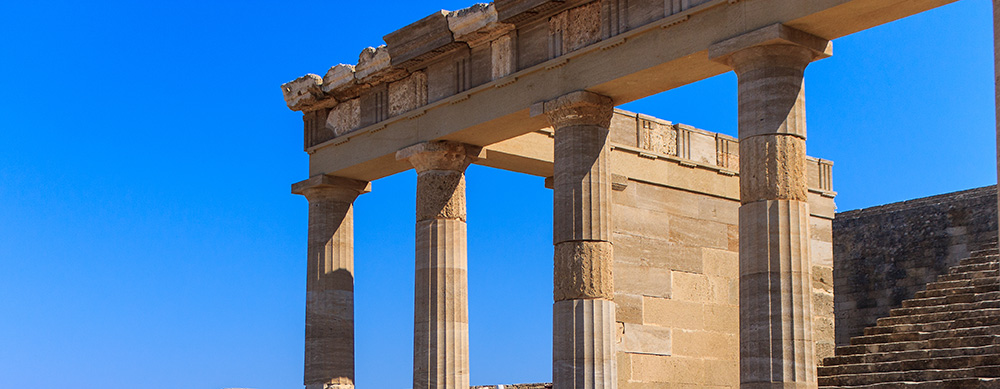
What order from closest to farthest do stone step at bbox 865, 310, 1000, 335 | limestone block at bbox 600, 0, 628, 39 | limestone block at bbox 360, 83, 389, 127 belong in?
limestone block at bbox 600, 0, 628, 39, stone step at bbox 865, 310, 1000, 335, limestone block at bbox 360, 83, 389, 127

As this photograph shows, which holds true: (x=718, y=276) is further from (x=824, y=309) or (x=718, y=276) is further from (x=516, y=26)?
(x=516, y=26)

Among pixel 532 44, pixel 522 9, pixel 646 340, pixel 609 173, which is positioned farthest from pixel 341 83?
pixel 646 340

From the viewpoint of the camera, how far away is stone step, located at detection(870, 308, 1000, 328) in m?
19.9

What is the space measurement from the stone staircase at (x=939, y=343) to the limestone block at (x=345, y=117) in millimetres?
9359

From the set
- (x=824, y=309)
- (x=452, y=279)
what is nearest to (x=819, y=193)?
(x=824, y=309)

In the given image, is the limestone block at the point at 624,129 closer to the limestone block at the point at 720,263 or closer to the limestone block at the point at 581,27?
the limestone block at the point at 720,263

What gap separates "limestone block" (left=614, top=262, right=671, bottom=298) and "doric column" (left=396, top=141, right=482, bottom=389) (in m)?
3.28

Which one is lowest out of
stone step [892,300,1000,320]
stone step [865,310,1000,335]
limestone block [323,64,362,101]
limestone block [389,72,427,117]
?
stone step [865,310,1000,335]

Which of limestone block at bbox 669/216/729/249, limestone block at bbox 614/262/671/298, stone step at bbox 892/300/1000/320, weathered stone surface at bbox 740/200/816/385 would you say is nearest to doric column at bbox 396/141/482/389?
limestone block at bbox 614/262/671/298

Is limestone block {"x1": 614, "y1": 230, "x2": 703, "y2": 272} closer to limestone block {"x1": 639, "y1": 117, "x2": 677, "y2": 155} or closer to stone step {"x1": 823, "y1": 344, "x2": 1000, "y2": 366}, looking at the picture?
limestone block {"x1": 639, "y1": 117, "x2": 677, "y2": 155}

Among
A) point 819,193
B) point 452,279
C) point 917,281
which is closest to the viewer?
point 452,279

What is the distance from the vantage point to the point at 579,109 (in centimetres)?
1770

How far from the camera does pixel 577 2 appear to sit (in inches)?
696

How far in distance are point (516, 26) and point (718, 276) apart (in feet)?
26.2
